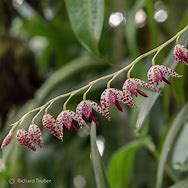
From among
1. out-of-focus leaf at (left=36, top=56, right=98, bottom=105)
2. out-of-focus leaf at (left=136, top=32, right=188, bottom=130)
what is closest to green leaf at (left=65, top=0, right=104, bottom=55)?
out-of-focus leaf at (left=136, top=32, right=188, bottom=130)

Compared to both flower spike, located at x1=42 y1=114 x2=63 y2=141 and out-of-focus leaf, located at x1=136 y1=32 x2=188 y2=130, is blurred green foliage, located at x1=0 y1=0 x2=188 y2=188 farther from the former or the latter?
flower spike, located at x1=42 y1=114 x2=63 y2=141

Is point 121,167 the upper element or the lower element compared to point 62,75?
lower

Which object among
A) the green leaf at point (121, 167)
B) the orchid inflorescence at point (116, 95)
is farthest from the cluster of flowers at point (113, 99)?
the green leaf at point (121, 167)

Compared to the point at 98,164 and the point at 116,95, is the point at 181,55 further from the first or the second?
the point at 98,164

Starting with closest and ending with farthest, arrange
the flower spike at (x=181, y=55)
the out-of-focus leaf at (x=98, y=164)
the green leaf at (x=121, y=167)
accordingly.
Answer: the flower spike at (x=181, y=55) → the out-of-focus leaf at (x=98, y=164) → the green leaf at (x=121, y=167)

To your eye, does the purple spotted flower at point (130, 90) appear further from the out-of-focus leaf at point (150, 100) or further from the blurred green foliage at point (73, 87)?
the blurred green foliage at point (73, 87)

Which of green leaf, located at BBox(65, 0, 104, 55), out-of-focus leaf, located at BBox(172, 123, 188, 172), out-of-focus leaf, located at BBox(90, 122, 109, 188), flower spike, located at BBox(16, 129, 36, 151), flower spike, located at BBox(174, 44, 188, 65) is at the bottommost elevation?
out-of-focus leaf, located at BBox(172, 123, 188, 172)

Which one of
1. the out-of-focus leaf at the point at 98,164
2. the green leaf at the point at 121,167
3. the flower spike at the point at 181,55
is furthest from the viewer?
the green leaf at the point at 121,167

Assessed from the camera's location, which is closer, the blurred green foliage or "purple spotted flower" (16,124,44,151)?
"purple spotted flower" (16,124,44,151)

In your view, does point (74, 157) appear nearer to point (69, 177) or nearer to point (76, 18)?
point (69, 177)

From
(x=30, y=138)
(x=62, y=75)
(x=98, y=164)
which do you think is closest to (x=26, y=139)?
(x=30, y=138)
